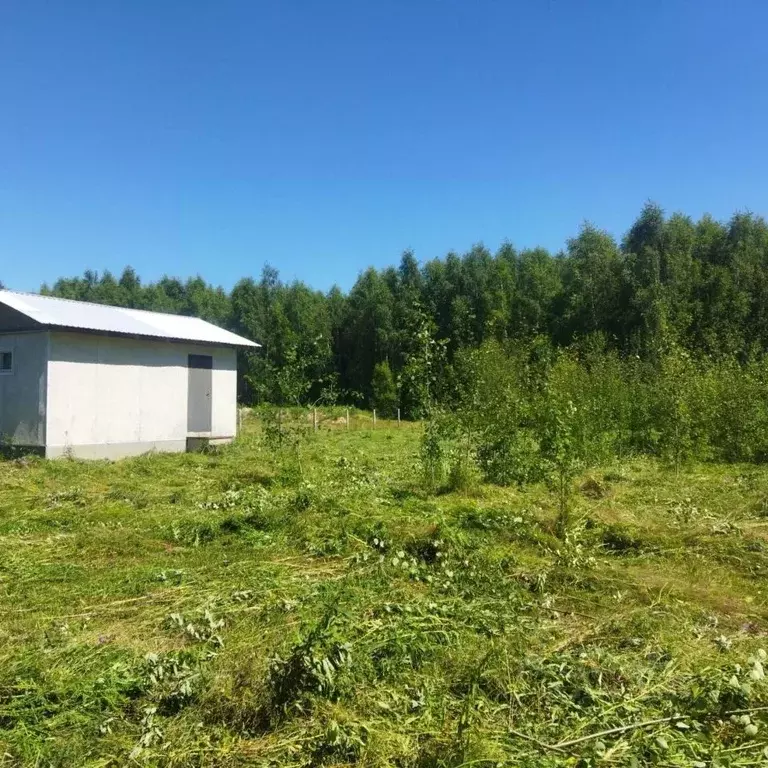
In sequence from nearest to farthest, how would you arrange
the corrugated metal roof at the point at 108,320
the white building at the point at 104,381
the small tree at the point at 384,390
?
the white building at the point at 104,381
the corrugated metal roof at the point at 108,320
the small tree at the point at 384,390

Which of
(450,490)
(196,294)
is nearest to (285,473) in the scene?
(450,490)

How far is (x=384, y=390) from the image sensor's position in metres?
37.7

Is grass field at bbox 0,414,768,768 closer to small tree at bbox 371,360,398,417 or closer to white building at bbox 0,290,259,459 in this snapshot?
white building at bbox 0,290,259,459

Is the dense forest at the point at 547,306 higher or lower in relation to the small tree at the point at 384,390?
higher

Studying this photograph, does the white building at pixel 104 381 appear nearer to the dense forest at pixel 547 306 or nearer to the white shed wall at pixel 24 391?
the white shed wall at pixel 24 391

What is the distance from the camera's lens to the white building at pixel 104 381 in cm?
1416

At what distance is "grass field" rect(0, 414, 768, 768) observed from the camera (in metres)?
3.03

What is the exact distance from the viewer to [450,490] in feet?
32.0

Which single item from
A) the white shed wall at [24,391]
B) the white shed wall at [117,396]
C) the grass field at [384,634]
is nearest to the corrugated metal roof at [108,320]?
the white shed wall at [117,396]

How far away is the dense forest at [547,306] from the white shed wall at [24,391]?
455cm

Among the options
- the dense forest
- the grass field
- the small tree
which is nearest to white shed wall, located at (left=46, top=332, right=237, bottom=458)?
the dense forest

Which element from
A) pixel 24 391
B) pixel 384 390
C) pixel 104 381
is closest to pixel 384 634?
pixel 104 381

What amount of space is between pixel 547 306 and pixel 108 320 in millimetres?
25661

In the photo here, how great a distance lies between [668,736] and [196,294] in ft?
210
